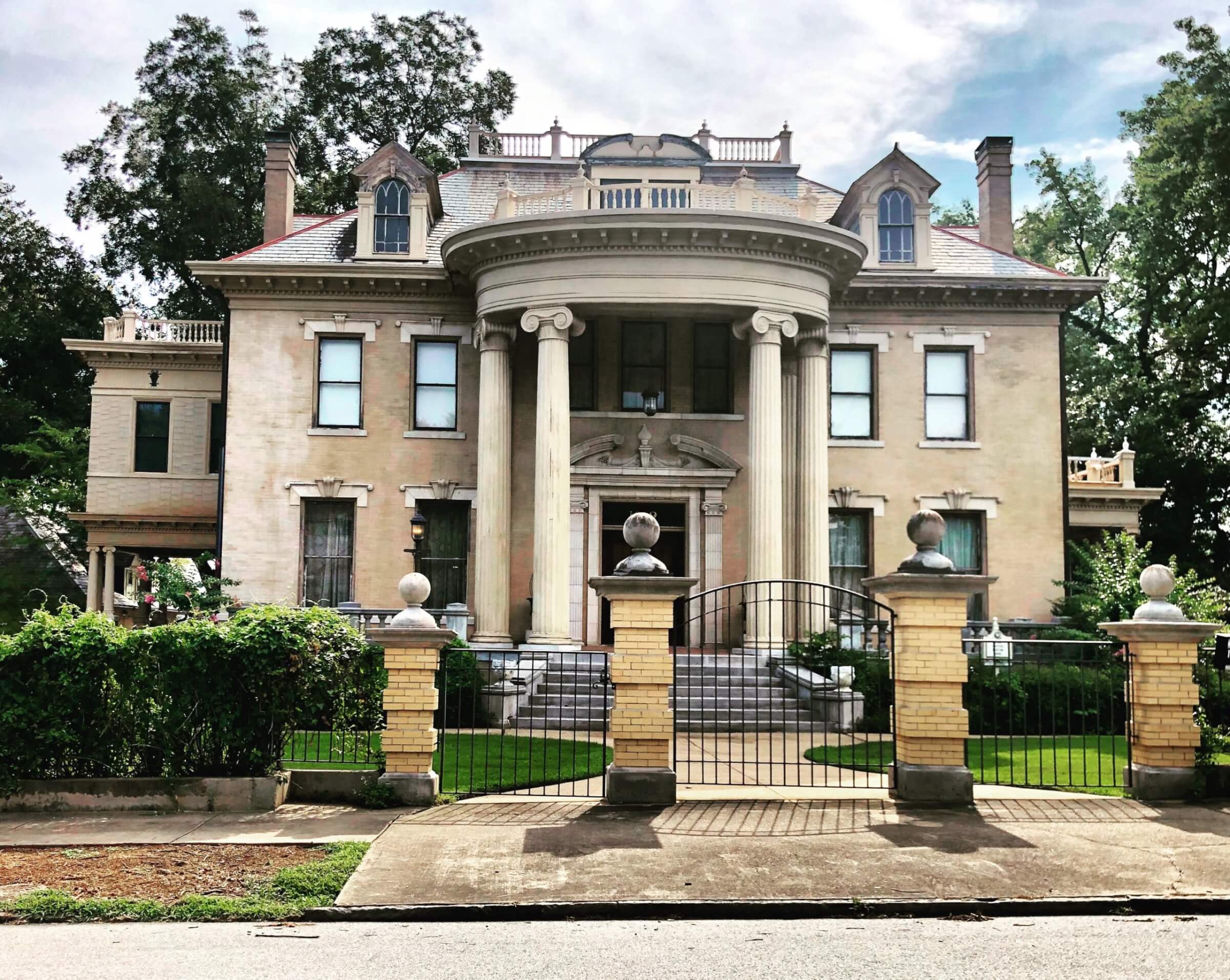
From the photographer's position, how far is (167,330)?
2992 centimetres

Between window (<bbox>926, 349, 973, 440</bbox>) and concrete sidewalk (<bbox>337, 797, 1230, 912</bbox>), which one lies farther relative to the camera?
window (<bbox>926, 349, 973, 440</bbox>)

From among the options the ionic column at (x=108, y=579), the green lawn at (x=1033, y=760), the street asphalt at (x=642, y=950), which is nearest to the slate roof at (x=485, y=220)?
the ionic column at (x=108, y=579)

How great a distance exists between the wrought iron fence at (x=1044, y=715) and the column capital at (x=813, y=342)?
20.5 ft

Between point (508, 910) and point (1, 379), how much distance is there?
43435 mm

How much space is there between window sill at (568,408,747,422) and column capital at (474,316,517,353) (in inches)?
90.4

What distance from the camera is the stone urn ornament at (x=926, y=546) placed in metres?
11.8

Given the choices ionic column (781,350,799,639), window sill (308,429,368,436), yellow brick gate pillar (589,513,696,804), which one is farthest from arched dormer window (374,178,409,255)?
yellow brick gate pillar (589,513,696,804)

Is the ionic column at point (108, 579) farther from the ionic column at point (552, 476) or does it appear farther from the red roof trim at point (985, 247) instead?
the red roof trim at point (985, 247)

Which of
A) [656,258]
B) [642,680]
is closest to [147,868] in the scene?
[642,680]

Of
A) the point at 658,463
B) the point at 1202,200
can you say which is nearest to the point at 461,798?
the point at 658,463

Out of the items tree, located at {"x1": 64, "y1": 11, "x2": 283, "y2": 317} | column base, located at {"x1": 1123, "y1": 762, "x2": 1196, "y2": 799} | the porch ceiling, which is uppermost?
tree, located at {"x1": 64, "y1": 11, "x2": 283, "y2": 317}

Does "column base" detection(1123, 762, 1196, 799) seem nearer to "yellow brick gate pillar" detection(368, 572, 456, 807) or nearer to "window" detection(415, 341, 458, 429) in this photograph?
"yellow brick gate pillar" detection(368, 572, 456, 807)

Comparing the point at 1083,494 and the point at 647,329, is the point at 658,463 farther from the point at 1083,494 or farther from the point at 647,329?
the point at 1083,494

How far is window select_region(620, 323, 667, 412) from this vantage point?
24859 mm
